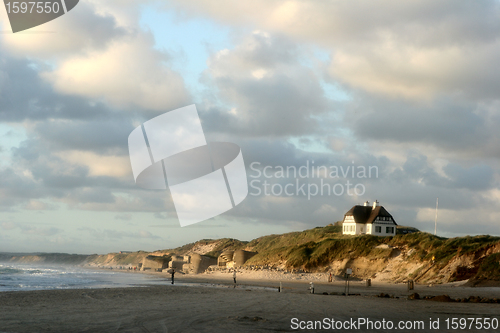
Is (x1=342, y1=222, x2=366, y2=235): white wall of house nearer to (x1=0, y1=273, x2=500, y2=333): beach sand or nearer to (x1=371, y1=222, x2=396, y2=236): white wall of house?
(x1=371, y1=222, x2=396, y2=236): white wall of house

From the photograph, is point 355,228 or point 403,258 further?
point 355,228

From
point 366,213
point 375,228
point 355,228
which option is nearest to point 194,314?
point 355,228

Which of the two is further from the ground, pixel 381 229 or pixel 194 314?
pixel 381 229

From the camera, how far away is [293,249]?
5400cm

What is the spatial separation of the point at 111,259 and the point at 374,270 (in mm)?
175937

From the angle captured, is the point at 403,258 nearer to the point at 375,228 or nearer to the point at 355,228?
the point at 375,228

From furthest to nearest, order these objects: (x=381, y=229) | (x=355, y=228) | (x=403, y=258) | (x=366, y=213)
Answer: (x=366, y=213) → (x=355, y=228) → (x=381, y=229) → (x=403, y=258)

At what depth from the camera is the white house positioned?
61.5m

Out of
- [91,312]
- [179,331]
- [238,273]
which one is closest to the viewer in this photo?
[179,331]

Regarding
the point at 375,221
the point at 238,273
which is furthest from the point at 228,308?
the point at 375,221

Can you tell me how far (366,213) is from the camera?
64.2 m

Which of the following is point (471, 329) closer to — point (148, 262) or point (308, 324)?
point (308, 324)

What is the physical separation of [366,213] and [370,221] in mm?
2189

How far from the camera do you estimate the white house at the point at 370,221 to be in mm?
61500
